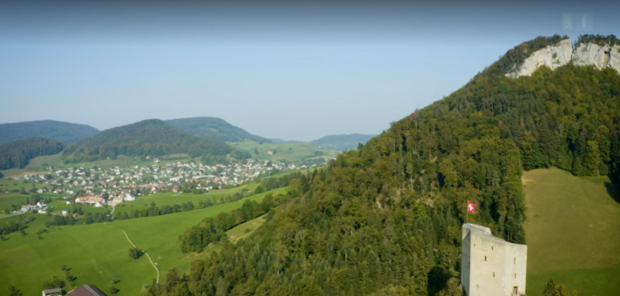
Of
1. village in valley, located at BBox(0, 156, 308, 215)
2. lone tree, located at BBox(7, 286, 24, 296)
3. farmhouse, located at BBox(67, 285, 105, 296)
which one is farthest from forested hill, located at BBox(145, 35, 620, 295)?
village in valley, located at BBox(0, 156, 308, 215)

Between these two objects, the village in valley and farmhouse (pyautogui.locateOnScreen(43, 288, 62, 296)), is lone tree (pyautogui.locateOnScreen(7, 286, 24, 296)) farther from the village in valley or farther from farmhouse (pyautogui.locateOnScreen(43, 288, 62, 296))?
the village in valley

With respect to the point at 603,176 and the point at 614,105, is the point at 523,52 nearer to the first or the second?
the point at 614,105

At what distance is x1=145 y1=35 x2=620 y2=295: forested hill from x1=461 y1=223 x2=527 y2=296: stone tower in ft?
9.42

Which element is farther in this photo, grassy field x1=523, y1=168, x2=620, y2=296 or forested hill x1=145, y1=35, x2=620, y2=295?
forested hill x1=145, y1=35, x2=620, y2=295

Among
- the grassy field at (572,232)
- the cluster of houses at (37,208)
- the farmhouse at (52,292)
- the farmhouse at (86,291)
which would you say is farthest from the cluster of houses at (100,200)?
the grassy field at (572,232)

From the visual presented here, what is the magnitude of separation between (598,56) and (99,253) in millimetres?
87713

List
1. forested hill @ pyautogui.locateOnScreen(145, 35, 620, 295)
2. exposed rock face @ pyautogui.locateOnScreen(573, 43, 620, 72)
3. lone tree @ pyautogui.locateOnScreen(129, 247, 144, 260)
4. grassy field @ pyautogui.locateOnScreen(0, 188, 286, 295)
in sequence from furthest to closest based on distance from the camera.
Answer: exposed rock face @ pyautogui.locateOnScreen(573, 43, 620, 72) < lone tree @ pyautogui.locateOnScreen(129, 247, 144, 260) < grassy field @ pyautogui.locateOnScreen(0, 188, 286, 295) < forested hill @ pyautogui.locateOnScreen(145, 35, 620, 295)

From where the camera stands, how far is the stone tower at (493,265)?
23.0m

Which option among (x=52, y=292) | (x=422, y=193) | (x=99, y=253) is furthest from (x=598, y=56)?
(x=52, y=292)

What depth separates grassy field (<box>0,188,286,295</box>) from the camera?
60656mm

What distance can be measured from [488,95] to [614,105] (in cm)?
1767

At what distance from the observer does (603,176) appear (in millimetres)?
60344

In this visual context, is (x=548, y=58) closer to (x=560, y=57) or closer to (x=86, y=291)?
(x=560, y=57)

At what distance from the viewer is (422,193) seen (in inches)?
2271
